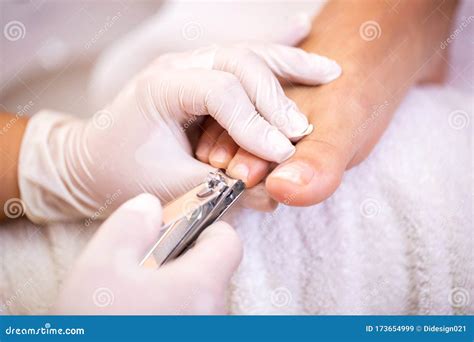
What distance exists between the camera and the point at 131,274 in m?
0.59

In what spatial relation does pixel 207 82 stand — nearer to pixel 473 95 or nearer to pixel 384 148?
pixel 384 148

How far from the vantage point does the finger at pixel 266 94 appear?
28.3 inches

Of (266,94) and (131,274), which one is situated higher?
(266,94)

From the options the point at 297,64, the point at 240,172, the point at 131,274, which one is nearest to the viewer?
the point at 131,274

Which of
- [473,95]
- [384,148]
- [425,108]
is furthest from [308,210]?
[473,95]

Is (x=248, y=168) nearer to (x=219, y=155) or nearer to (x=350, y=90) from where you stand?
(x=219, y=155)

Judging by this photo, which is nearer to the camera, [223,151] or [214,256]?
[214,256]

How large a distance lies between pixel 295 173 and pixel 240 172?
3.4 inches

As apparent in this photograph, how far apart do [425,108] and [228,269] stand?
1.54ft

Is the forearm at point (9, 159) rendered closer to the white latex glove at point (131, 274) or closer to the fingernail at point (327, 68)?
the white latex glove at point (131, 274)

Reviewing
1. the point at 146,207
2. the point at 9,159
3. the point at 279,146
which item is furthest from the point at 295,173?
the point at 9,159

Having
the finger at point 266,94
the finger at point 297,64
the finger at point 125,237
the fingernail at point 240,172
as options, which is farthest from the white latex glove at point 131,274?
the finger at point 297,64

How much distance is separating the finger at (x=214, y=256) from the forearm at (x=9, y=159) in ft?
1.17
